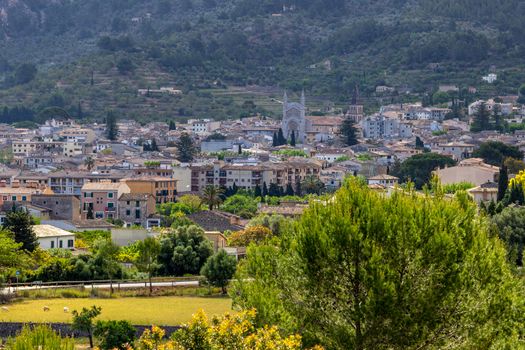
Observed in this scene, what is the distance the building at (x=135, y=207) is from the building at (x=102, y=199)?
62 cm

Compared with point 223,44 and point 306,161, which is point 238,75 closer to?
point 223,44

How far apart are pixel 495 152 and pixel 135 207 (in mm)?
32609

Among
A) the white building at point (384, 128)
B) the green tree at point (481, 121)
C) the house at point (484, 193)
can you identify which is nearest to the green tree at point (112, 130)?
the white building at point (384, 128)

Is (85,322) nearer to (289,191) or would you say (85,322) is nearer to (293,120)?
(289,191)

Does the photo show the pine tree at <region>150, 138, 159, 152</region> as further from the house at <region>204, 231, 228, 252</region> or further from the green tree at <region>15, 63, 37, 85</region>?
the house at <region>204, 231, 228, 252</region>

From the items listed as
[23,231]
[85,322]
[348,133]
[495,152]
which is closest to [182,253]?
[23,231]

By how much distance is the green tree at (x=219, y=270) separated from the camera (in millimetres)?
49719

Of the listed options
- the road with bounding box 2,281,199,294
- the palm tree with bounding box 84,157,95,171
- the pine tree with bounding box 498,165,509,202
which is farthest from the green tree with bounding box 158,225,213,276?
the palm tree with bounding box 84,157,95,171

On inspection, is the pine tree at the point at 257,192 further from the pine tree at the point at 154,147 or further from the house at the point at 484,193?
the pine tree at the point at 154,147

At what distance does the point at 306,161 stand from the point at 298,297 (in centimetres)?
8108

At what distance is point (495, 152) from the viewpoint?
10662 centimetres

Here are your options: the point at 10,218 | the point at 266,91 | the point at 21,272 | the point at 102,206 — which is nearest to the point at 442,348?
the point at 21,272

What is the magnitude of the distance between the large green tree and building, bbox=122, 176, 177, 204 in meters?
58.4

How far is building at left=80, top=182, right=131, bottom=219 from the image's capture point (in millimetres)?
83750
